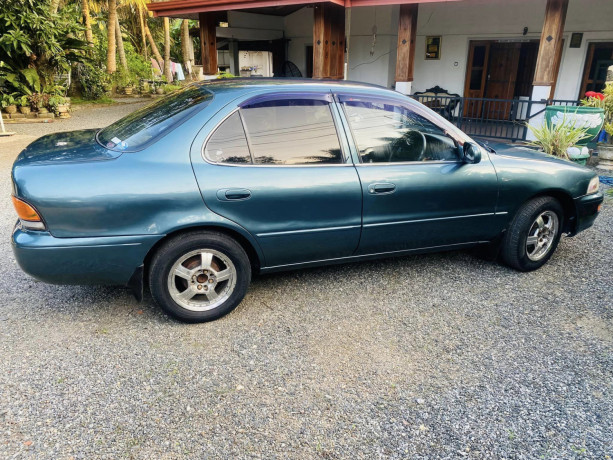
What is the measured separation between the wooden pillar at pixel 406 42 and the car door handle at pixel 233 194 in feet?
26.8

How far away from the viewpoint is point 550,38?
891 centimetres

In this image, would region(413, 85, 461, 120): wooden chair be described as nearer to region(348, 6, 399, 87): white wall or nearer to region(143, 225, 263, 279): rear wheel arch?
region(348, 6, 399, 87): white wall

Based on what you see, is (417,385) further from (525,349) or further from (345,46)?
(345,46)

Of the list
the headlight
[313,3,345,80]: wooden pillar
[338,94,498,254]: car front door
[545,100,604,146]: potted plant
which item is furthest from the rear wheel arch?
[313,3,345,80]: wooden pillar

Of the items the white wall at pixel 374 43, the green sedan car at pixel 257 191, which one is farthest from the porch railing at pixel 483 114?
the green sedan car at pixel 257 191

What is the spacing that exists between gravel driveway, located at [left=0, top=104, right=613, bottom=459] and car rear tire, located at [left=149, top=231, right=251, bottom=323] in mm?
141

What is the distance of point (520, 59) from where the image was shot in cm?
1285

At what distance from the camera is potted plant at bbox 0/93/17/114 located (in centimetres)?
1300

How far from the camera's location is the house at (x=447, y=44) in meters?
10.3

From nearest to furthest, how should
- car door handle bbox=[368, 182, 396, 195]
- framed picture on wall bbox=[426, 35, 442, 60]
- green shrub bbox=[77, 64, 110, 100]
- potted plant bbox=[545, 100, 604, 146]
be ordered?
car door handle bbox=[368, 182, 396, 195] < potted plant bbox=[545, 100, 604, 146] < framed picture on wall bbox=[426, 35, 442, 60] < green shrub bbox=[77, 64, 110, 100]

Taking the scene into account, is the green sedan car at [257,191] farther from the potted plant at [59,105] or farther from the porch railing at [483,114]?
the potted plant at [59,105]

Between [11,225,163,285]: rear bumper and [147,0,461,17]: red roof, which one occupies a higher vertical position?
[147,0,461,17]: red roof

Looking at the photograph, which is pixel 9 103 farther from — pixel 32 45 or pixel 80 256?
pixel 80 256

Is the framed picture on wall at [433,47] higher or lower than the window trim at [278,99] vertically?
higher
